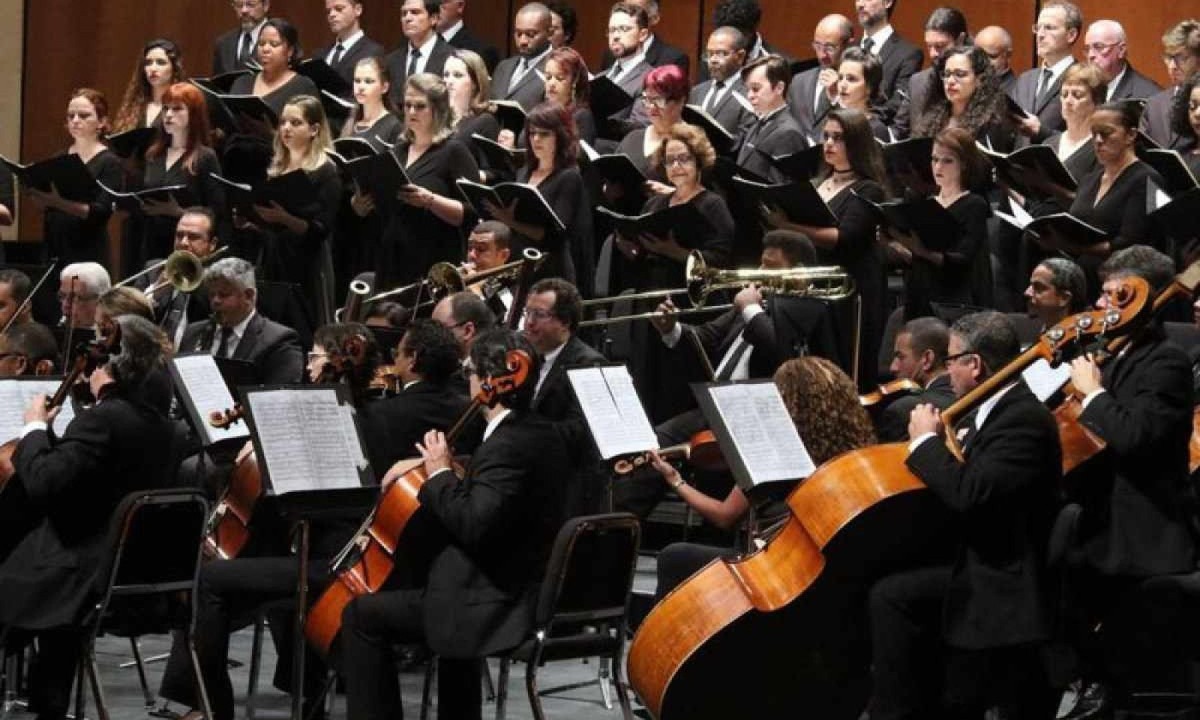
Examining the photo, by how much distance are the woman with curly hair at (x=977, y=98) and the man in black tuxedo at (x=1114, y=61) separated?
0.72 meters

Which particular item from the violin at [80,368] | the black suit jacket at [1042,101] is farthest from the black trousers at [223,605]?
the black suit jacket at [1042,101]

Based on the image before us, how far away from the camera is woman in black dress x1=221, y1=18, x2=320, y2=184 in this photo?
31.4 feet

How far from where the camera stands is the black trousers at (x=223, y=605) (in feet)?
19.6

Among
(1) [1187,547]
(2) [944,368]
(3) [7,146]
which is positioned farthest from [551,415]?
(3) [7,146]

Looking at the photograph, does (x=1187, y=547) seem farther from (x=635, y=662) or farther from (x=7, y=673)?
(x=7, y=673)

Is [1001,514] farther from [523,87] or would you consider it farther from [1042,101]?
[523,87]

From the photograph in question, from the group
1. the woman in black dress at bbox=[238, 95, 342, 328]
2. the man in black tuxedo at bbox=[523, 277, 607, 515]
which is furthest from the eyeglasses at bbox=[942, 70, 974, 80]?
the woman in black dress at bbox=[238, 95, 342, 328]

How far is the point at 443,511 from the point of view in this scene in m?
5.23

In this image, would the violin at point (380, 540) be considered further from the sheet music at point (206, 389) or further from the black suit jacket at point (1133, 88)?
the black suit jacket at point (1133, 88)

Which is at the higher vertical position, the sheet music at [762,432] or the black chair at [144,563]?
the sheet music at [762,432]

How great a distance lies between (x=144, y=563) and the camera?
5.62 metres

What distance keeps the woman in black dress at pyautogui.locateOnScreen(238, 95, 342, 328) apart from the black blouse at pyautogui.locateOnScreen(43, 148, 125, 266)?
1.03 m

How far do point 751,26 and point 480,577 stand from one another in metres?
5.38

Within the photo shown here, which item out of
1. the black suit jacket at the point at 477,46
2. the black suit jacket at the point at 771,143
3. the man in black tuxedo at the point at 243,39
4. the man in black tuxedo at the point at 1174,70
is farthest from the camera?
the man in black tuxedo at the point at 243,39
